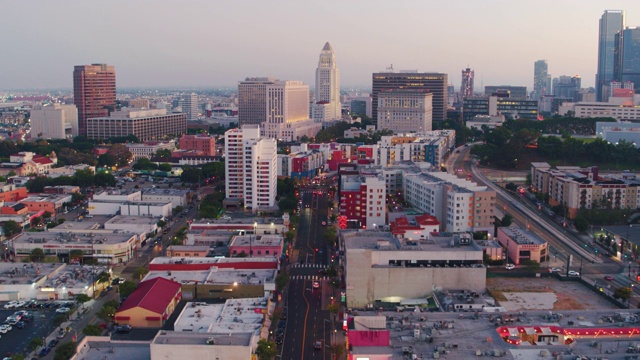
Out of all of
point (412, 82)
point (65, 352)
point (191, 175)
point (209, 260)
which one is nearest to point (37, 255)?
point (209, 260)

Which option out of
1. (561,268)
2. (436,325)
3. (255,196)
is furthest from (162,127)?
(436,325)

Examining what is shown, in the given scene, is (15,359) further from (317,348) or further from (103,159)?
(103,159)

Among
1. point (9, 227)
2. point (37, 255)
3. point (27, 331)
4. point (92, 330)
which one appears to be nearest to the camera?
point (92, 330)

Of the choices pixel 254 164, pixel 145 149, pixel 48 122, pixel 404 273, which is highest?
pixel 48 122

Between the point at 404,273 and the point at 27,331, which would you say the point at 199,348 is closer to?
the point at 27,331

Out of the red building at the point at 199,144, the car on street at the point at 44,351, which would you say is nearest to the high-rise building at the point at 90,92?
the red building at the point at 199,144

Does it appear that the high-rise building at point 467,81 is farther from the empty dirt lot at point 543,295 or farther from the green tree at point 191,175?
the empty dirt lot at point 543,295

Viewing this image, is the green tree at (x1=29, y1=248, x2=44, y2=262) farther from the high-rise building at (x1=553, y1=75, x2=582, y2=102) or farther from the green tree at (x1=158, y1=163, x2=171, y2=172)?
the high-rise building at (x1=553, y1=75, x2=582, y2=102)
